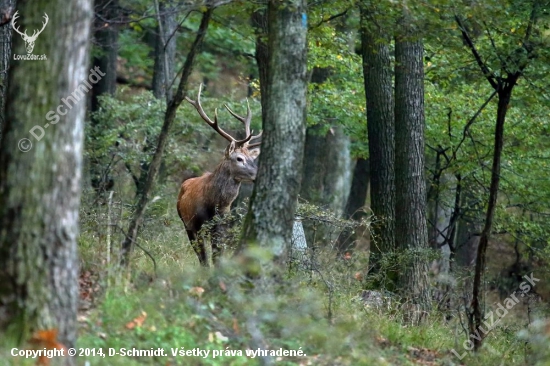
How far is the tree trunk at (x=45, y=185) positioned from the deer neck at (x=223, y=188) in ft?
24.3

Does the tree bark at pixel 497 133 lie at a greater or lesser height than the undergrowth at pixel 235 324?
greater

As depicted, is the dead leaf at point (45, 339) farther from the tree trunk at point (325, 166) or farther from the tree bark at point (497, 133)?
the tree trunk at point (325, 166)

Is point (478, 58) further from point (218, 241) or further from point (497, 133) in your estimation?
point (218, 241)

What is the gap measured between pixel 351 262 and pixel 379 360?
3.78m

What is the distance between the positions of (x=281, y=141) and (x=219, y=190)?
5492mm

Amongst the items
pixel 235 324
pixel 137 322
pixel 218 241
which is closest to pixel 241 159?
pixel 218 241

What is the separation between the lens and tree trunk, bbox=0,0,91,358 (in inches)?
222

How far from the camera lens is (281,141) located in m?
7.88

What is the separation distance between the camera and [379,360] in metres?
7.80

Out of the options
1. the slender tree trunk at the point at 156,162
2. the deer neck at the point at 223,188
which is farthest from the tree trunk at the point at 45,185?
the deer neck at the point at 223,188

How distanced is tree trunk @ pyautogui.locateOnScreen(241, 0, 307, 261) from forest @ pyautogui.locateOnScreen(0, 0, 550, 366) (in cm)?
2

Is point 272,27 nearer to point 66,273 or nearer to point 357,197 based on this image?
point 66,273

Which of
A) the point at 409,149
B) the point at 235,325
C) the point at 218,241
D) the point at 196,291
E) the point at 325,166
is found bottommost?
the point at 235,325

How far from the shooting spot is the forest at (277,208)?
5699mm
